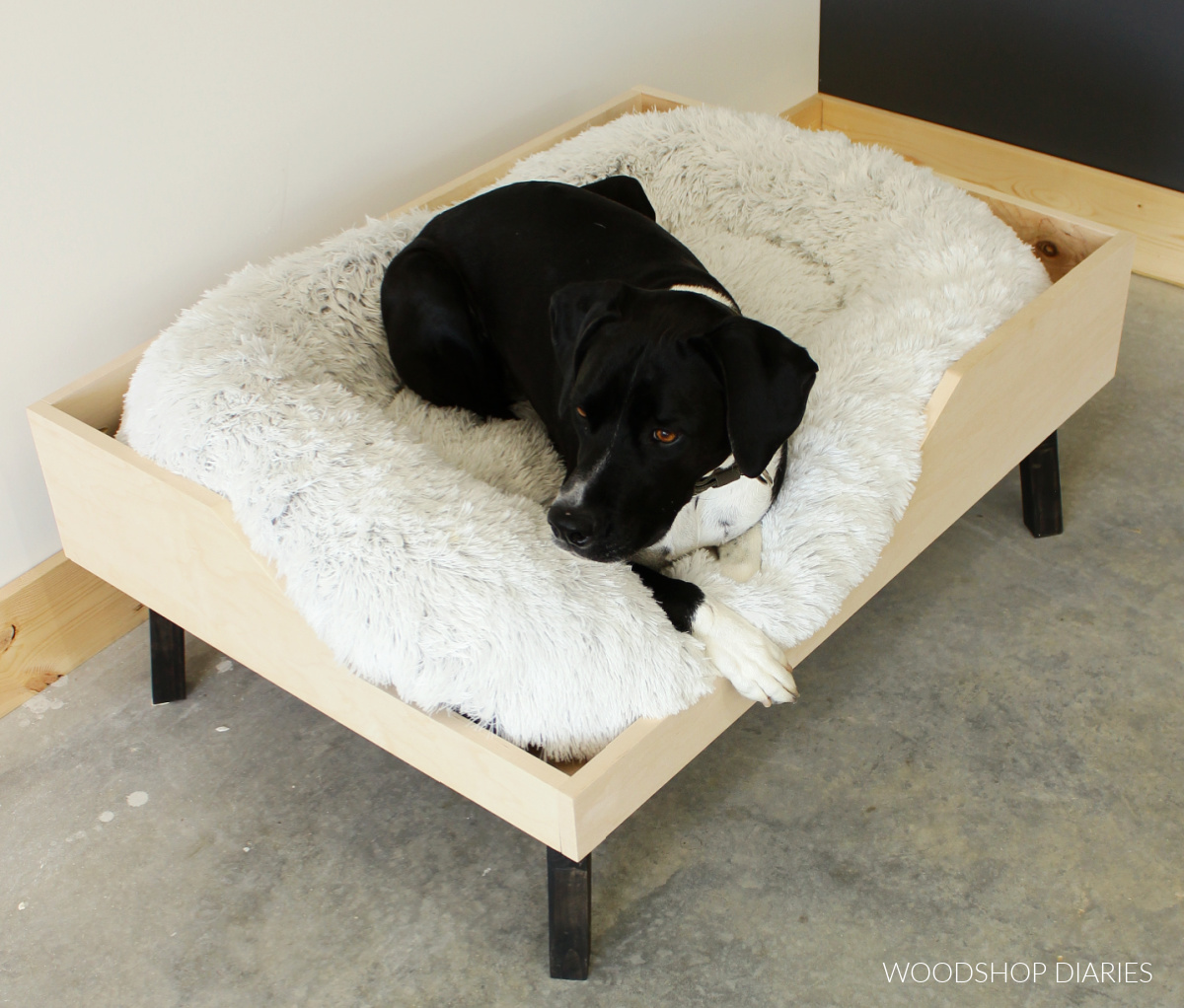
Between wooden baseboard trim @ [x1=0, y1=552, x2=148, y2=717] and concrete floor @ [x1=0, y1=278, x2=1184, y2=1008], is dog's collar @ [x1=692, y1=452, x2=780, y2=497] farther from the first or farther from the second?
wooden baseboard trim @ [x1=0, y1=552, x2=148, y2=717]

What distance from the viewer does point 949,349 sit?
2.01 m

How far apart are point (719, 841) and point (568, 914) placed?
1.09 feet

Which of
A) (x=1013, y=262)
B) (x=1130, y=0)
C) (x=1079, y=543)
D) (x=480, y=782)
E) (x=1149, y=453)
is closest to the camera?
(x=480, y=782)

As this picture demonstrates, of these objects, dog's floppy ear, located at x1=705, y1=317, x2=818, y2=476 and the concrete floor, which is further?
the concrete floor

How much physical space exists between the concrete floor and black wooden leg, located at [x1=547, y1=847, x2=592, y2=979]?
0.13ft

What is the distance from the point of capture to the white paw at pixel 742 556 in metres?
1.85

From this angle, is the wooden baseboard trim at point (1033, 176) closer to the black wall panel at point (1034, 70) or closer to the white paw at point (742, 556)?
the black wall panel at point (1034, 70)

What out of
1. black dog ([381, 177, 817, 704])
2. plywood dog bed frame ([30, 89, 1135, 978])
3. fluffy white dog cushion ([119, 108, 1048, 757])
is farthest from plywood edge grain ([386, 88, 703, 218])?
plywood dog bed frame ([30, 89, 1135, 978])

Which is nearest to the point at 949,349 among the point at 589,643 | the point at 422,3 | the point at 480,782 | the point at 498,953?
the point at 589,643

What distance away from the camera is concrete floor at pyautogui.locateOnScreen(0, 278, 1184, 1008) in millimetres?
1707

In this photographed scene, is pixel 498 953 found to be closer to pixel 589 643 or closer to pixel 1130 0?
pixel 589 643

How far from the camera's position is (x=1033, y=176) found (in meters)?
3.43

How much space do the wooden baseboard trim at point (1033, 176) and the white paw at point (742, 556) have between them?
156 centimetres

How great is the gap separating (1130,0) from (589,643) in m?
2.50
